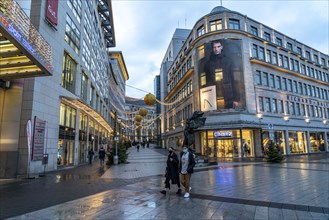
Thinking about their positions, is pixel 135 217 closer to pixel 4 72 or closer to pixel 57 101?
pixel 4 72

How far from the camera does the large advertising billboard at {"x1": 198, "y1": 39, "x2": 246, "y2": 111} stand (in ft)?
102

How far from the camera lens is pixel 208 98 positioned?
32.2 meters

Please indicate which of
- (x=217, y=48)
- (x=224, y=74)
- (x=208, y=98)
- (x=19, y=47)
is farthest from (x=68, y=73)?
(x=217, y=48)

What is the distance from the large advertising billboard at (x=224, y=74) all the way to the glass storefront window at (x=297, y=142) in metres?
12.6

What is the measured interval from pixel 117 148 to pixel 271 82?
26981 millimetres

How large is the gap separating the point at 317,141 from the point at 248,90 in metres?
21.7

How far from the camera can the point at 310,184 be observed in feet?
32.6

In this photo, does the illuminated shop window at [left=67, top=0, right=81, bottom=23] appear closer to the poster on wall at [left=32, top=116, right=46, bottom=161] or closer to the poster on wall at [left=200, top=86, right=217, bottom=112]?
the poster on wall at [left=32, top=116, right=46, bottom=161]

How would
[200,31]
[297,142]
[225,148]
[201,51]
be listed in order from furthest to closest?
[297,142], [200,31], [201,51], [225,148]

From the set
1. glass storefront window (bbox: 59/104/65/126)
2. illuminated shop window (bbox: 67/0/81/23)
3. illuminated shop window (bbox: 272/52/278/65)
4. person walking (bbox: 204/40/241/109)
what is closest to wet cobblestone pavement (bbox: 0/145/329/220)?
glass storefront window (bbox: 59/104/65/126)

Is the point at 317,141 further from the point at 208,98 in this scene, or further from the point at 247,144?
the point at 208,98

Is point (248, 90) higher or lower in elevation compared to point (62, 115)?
higher

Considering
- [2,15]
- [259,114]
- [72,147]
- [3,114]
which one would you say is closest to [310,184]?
[2,15]

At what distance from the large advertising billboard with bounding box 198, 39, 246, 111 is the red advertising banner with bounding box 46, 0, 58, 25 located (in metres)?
21.6
